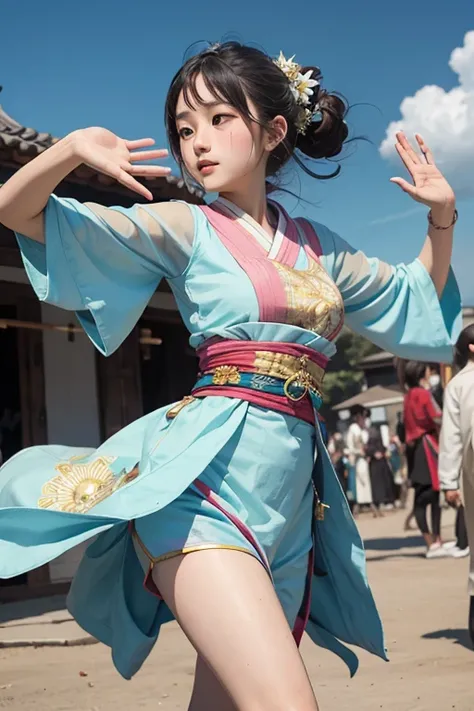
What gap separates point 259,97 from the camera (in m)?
2.57

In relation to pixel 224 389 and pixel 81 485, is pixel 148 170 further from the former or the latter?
pixel 81 485

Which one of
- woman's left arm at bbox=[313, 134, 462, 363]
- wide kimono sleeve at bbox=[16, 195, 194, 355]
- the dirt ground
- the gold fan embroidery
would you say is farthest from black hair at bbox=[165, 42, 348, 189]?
the dirt ground

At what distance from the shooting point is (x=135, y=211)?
234 cm

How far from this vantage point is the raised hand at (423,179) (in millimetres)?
2711

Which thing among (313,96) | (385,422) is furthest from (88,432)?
(385,422)

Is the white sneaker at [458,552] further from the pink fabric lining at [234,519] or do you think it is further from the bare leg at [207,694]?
the pink fabric lining at [234,519]

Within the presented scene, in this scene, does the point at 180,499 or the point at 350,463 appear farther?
the point at 350,463

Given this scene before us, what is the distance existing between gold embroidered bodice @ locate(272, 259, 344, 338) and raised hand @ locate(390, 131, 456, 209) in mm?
411

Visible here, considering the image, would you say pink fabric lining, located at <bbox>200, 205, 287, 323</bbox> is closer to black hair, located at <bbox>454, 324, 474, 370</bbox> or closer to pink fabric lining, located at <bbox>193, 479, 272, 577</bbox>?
pink fabric lining, located at <bbox>193, 479, 272, 577</bbox>

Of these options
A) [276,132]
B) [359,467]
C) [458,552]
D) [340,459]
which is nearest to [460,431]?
[276,132]

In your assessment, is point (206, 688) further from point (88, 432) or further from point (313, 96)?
point (88, 432)

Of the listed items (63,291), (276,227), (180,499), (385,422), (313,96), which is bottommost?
(385,422)

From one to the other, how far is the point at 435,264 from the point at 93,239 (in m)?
1.06

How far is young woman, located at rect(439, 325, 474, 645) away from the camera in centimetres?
530
